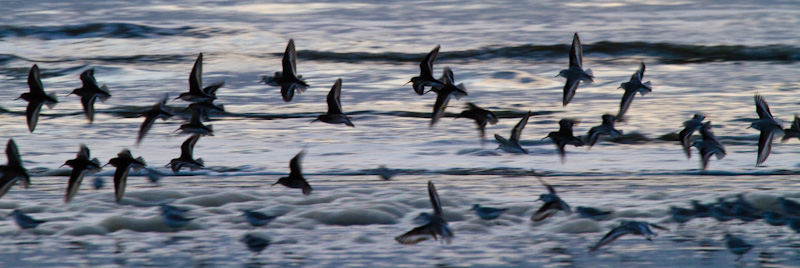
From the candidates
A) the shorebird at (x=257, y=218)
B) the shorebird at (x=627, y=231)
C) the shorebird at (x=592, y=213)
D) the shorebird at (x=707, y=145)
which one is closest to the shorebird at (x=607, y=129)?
the shorebird at (x=707, y=145)

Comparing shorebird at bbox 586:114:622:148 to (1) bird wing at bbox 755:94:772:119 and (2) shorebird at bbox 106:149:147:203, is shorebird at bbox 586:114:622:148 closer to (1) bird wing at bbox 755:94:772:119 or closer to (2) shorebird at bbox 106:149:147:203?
(1) bird wing at bbox 755:94:772:119

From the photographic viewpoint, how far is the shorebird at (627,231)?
3561mm

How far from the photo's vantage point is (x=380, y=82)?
7.63 metres

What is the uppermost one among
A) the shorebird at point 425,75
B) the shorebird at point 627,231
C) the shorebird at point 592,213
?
the shorebird at point 425,75

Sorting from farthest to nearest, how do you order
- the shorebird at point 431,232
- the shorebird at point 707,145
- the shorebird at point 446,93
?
the shorebird at point 707,145, the shorebird at point 446,93, the shorebird at point 431,232

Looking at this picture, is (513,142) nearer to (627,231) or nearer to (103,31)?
(627,231)

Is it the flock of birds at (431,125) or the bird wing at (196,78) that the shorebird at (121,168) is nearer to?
the flock of birds at (431,125)

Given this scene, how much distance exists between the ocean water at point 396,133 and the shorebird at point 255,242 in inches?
1.6

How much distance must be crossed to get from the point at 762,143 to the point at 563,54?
16.2 feet

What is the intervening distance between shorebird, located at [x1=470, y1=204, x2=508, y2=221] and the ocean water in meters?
0.05

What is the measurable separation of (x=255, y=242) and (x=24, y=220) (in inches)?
42.9

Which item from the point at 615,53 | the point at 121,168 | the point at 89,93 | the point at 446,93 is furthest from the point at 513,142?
the point at 615,53

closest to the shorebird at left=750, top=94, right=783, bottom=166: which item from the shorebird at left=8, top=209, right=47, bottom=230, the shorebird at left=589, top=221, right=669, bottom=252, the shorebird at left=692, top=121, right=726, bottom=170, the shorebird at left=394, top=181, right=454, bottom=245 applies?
the shorebird at left=692, top=121, right=726, bottom=170

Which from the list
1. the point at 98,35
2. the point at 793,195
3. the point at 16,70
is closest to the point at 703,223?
the point at 793,195
